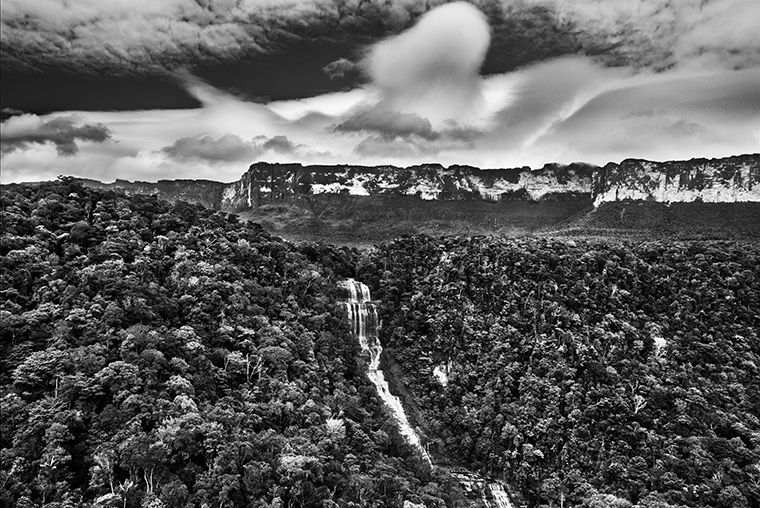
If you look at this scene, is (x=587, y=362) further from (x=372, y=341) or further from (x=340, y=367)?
(x=372, y=341)

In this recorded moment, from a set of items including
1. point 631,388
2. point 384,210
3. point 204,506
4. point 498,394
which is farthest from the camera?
point 384,210

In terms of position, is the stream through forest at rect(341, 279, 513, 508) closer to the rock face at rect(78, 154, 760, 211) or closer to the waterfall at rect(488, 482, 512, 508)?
the waterfall at rect(488, 482, 512, 508)

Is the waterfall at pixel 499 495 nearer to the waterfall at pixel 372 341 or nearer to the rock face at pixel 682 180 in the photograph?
the waterfall at pixel 372 341

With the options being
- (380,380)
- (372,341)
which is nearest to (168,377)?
(380,380)

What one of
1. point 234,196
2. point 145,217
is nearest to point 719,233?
point 145,217

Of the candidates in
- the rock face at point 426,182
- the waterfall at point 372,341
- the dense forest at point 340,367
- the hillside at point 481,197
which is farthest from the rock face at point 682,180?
the waterfall at point 372,341

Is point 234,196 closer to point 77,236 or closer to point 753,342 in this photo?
point 77,236

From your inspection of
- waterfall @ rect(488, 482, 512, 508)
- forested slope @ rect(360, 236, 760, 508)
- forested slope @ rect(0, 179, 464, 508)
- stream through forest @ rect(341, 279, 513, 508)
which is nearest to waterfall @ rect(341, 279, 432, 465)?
stream through forest @ rect(341, 279, 513, 508)
